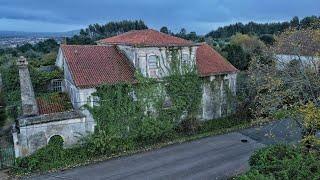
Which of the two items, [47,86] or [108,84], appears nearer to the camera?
[108,84]

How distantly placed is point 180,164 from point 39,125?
1053 cm

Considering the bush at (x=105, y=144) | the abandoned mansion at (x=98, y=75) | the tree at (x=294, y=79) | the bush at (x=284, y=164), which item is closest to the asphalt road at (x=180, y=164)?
the bush at (x=105, y=144)

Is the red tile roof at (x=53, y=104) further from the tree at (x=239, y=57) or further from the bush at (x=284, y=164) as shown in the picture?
the tree at (x=239, y=57)

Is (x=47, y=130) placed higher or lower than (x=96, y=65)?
lower

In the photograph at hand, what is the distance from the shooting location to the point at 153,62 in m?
28.8

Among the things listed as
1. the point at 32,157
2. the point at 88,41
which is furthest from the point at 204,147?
the point at 88,41

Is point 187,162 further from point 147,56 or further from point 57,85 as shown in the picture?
point 57,85

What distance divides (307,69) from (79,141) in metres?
16.9

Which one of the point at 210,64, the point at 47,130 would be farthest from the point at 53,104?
the point at 210,64

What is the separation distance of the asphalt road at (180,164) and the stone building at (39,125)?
2907mm

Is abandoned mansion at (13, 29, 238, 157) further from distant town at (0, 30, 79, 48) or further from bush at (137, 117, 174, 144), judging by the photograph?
distant town at (0, 30, 79, 48)

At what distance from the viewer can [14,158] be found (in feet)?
80.7

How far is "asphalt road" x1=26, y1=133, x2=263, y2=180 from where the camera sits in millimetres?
22891

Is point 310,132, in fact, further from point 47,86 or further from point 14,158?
point 47,86
